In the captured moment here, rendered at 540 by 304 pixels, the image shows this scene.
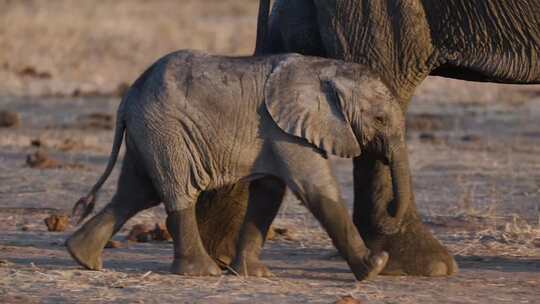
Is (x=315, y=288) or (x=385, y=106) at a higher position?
(x=385, y=106)

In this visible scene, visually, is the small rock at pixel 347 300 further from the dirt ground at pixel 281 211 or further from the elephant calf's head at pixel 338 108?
the elephant calf's head at pixel 338 108

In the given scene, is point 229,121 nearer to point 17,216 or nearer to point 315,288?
point 315,288

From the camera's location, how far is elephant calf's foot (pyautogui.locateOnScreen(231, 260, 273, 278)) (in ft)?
20.3

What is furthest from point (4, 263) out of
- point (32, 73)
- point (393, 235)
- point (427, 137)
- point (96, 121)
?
point (32, 73)

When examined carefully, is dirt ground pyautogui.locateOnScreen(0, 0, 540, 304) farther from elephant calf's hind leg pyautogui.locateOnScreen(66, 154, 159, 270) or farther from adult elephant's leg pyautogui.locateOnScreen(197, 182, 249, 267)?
adult elephant's leg pyautogui.locateOnScreen(197, 182, 249, 267)

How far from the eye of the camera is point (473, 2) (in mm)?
6590

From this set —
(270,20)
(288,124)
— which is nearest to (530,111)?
(270,20)

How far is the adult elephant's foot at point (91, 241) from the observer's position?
6184 mm

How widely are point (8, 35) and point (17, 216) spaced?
34.6 ft

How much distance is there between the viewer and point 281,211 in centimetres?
860

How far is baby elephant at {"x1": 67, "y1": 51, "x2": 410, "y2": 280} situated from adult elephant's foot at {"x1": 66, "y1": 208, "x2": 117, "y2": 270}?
0.05 ft

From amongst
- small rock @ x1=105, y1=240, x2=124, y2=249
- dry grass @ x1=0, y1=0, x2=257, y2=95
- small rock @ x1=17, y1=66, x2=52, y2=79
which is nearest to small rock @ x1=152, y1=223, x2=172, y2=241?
small rock @ x1=105, y1=240, x2=124, y2=249

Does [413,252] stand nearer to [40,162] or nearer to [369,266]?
[369,266]

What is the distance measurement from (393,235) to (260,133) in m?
0.94
